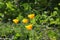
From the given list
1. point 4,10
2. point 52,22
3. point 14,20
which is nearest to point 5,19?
point 4,10

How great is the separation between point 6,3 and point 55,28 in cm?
92

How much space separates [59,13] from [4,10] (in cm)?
97

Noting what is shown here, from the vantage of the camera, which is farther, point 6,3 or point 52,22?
point 6,3

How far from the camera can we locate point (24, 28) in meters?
3.47

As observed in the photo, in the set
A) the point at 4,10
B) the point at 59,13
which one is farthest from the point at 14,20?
the point at 59,13

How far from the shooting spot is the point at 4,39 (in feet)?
11.5

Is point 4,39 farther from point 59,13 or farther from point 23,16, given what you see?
point 59,13

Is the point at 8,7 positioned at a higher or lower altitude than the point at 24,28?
higher

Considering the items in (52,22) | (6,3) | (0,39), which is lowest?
(0,39)

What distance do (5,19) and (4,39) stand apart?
1.68 feet

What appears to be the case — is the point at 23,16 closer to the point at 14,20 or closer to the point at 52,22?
the point at 14,20

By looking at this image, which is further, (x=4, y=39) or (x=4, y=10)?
(x=4, y=10)

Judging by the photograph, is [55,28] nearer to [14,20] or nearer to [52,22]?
[52,22]

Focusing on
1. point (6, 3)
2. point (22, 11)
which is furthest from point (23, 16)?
point (6, 3)
